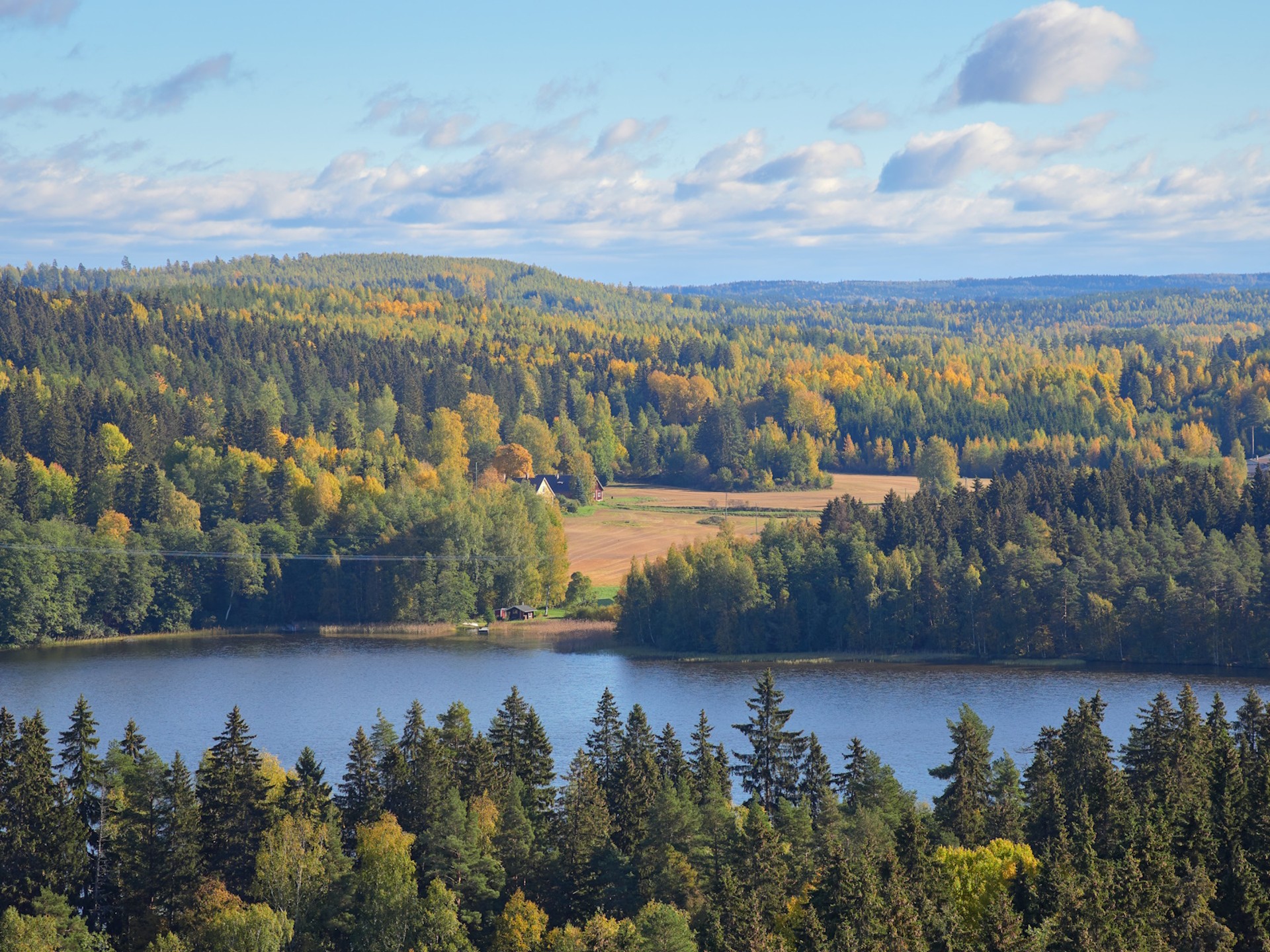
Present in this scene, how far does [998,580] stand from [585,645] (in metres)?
21.4

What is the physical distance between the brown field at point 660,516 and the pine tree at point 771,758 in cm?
4870

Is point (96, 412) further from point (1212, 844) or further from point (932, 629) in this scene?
point (1212, 844)

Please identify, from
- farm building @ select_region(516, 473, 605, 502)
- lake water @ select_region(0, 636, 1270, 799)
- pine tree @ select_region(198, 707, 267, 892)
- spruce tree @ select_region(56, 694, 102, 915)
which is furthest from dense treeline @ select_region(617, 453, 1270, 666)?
spruce tree @ select_region(56, 694, 102, 915)

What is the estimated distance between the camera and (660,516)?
12588cm

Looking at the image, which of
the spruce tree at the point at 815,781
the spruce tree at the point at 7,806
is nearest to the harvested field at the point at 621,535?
the spruce tree at the point at 815,781

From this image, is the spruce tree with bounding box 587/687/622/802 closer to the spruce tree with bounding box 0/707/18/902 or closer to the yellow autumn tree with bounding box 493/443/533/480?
the spruce tree with bounding box 0/707/18/902

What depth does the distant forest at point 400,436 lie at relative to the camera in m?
94.1

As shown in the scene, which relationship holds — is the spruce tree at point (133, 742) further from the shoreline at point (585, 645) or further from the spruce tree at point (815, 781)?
the shoreline at point (585, 645)

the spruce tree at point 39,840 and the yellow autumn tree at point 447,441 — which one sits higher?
the yellow autumn tree at point 447,441

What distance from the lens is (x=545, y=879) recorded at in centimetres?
3978

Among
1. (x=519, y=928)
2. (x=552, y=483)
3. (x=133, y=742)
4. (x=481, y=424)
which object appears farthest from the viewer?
(x=481, y=424)

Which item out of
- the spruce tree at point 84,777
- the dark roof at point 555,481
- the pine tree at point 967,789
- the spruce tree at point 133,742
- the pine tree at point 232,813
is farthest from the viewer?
the dark roof at point 555,481

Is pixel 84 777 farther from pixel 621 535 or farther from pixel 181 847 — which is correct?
pixel 621 535

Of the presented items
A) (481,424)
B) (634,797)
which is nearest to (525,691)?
(634,797)
